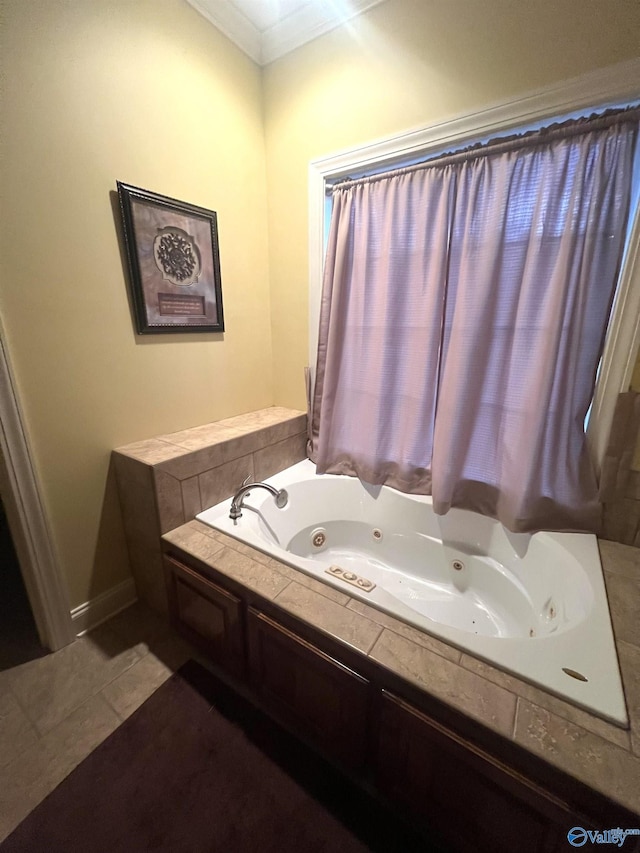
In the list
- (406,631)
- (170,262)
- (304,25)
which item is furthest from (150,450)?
(304,25)

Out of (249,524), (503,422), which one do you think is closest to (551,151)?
(503,422)

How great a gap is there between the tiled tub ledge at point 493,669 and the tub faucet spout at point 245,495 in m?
0.23

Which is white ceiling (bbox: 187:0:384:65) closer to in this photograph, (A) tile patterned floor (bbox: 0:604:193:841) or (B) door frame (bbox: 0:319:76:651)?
(B) door frame (bbox: 0:319:76:651)

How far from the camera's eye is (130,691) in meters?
1.27

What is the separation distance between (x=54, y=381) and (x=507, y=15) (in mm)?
2162

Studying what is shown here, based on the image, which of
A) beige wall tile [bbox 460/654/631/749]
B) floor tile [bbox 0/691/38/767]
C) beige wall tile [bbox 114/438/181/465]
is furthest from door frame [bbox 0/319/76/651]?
beige wall tile [bbox 460/654/631/749]

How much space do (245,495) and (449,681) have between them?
1.07 metres

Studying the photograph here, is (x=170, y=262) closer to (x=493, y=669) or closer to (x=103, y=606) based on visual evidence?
(x=103, y=606)

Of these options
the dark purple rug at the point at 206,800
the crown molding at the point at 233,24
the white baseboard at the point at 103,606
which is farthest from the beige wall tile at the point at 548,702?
the crown molding at the point at 233,24

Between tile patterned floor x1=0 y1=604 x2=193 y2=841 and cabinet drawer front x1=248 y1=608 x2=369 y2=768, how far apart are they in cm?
50

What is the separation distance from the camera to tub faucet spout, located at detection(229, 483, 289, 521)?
1485 mm

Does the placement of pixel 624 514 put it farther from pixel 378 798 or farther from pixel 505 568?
pixel 378 798

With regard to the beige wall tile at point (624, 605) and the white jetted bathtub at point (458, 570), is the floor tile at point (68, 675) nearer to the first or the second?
the white jetted bathtub at point (458, 570)

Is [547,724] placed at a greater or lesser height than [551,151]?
lesser
